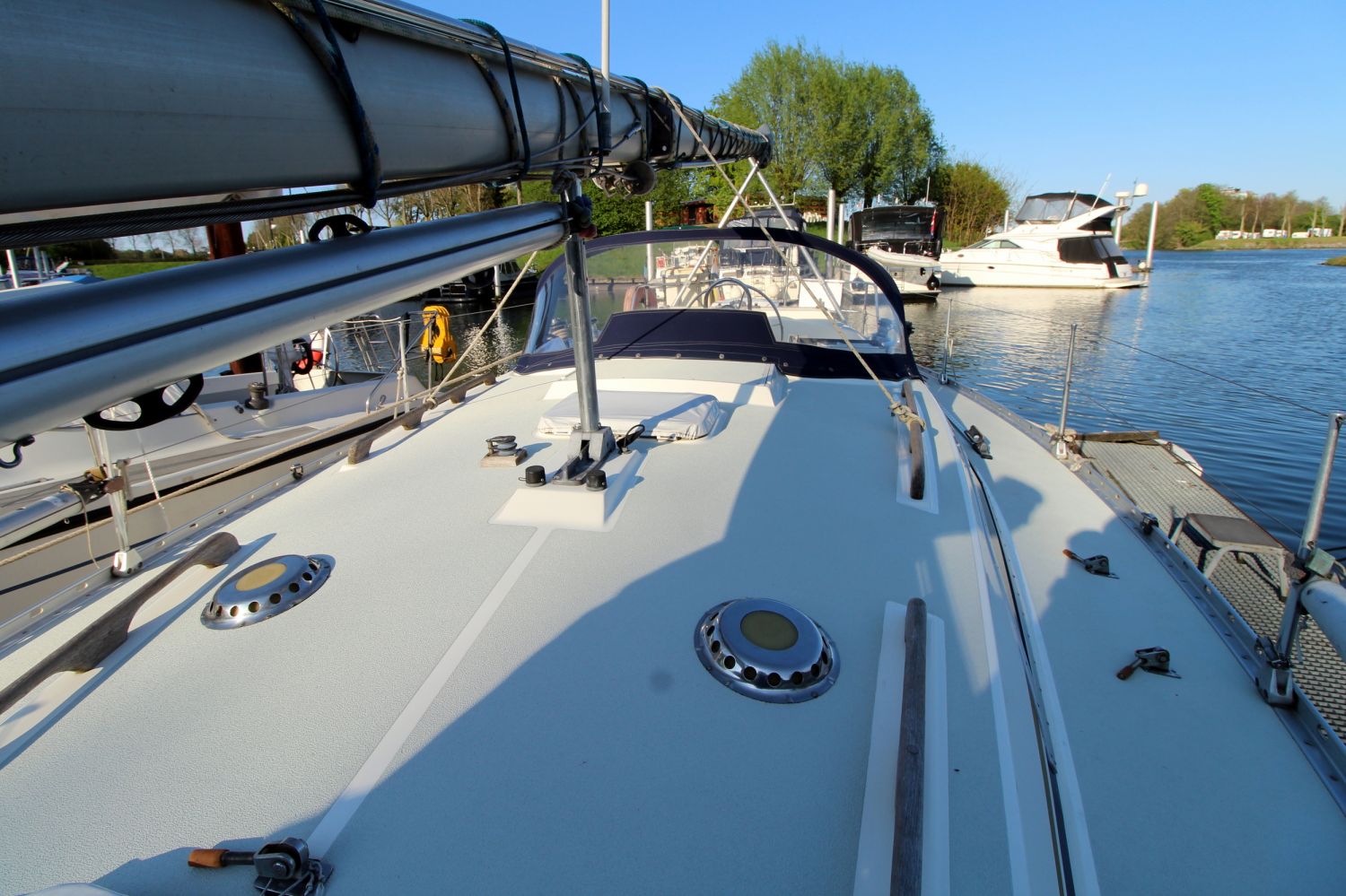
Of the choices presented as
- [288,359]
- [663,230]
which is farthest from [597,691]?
[288,359]

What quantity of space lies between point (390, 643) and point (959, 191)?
55.3m

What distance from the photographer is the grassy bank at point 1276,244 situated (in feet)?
212

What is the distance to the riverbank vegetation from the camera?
229 feet

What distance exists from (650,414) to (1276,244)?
92558 millimetres

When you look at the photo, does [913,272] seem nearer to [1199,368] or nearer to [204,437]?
[1199,368]

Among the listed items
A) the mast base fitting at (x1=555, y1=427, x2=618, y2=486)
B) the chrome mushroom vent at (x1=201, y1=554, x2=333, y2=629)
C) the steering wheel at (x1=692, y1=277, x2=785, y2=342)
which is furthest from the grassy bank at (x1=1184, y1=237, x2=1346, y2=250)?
the chrome mushroom vent at (x1=201, y1=554, x2=333, y2=629)

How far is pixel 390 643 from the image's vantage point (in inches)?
70.1

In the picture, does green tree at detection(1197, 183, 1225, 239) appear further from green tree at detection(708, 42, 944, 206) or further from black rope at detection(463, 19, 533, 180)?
black rope at detection(463, 19, 533, 180)

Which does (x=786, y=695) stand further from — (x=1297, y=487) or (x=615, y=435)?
(x=1297, y=487)

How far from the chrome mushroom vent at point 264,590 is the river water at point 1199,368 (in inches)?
120

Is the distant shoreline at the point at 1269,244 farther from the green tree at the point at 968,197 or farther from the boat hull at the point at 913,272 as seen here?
the boat hull at the point at 913,272

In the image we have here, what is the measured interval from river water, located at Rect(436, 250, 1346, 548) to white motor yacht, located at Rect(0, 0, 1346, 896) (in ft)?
3.64

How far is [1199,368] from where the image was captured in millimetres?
13102

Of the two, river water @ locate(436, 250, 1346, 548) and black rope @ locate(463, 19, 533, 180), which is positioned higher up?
black rope @ locate(463, 19, 533, 180)
